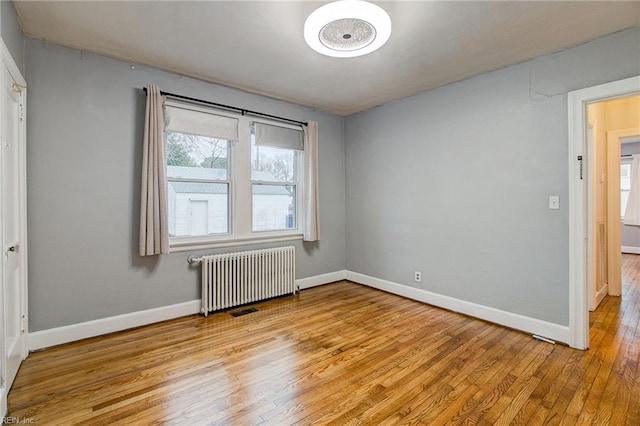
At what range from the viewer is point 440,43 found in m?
2.57

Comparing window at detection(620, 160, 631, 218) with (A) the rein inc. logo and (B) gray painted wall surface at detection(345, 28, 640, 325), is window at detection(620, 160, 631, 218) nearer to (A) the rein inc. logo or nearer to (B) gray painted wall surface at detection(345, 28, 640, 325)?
(B) gray painted wall surface at detection(345, 28, 640, 325)

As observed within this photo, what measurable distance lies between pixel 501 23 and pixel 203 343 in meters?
3.58

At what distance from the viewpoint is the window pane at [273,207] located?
399 centimetres

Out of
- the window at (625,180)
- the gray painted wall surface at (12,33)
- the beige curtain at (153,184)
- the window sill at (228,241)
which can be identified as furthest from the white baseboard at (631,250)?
the gray painted wall surface at (12,33)

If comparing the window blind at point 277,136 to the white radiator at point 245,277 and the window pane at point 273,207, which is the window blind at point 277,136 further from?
the white radiator at point 245,277

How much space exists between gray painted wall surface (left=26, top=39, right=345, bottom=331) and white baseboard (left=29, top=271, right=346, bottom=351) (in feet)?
0.19

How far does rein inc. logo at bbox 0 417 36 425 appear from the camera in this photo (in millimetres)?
1683

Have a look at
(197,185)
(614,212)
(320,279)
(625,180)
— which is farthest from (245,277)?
(625,180)

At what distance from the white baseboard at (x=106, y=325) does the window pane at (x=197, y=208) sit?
808 millimetres


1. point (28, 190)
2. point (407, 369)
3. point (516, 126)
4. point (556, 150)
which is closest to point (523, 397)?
point (407, 369)

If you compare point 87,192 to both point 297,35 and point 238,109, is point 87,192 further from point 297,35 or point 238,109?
point 297,35

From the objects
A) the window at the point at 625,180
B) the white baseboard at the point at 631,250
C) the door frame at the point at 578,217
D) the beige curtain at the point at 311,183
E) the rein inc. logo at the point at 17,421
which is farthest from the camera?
the window at the point at 625,180

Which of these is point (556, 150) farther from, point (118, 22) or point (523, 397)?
point (118, 22)

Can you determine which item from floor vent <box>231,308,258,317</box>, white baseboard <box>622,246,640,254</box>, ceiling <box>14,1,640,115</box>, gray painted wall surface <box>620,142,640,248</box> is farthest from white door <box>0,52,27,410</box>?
white baseboard <box>622,246,640,254</box>
